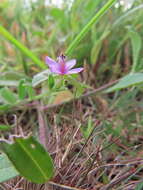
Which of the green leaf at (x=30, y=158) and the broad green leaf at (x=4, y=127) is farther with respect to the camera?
the broad green leaf at (x=4, y=127)

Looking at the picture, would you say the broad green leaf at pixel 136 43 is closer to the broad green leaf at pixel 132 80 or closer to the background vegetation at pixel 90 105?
the background vegetation at pixel 90 105

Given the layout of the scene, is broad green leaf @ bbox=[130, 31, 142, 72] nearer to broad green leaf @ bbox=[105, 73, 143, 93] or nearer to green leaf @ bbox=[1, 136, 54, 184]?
broad green leaf @ bbox=[105, 73, 143, 93]

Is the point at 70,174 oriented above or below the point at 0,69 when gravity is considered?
below

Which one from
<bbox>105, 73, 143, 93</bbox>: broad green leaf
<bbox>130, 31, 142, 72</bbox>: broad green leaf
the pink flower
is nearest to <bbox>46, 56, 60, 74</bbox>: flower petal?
the pink flower

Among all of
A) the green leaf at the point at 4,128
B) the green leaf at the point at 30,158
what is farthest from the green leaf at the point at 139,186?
the green leaf at the point at 4,128

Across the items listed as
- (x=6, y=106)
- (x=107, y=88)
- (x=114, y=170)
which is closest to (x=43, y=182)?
(x=114, y=170)

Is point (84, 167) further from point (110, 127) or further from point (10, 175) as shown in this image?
point (110, 127)

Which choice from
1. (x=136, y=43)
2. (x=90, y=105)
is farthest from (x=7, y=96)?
(x=136, y=43)
